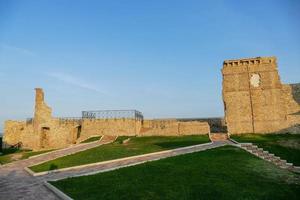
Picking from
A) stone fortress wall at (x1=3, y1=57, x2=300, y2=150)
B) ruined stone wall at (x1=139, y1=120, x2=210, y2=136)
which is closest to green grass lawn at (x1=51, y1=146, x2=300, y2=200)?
stone fortress wall at (x1=3, y1=57, x2=300, y2=150)

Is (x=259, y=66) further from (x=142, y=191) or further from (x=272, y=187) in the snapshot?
(x=142, y=191)

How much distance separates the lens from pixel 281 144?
24125 millimetres

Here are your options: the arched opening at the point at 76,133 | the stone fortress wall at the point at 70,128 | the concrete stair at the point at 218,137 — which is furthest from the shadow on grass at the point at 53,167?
the arched opening at the point at 76,133

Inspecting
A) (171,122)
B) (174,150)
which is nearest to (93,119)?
(171,122)

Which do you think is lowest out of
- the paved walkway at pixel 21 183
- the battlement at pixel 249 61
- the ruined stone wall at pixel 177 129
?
the paved walkway at pixel 21 183

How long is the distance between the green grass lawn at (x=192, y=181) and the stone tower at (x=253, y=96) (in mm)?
12989

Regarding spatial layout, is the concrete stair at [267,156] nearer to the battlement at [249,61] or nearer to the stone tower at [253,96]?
the stone tower at [253,96]

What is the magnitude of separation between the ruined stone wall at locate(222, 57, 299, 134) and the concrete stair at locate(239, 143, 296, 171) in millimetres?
8191

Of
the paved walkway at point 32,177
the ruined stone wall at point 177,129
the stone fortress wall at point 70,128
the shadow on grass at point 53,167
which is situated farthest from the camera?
the stone fortress wall at point 70,128

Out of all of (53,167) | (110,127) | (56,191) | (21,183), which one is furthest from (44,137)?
(56,191)

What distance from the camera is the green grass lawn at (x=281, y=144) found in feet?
66.3

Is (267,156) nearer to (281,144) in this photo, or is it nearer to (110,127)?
(281,144)

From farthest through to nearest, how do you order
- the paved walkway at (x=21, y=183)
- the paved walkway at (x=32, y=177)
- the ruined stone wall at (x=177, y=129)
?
the ruined stone wall at (x=177, y=129), the paved walkway at (x=32, y=177), the paved walkway at (x=21, y=183)

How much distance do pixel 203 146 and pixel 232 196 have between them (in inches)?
483
